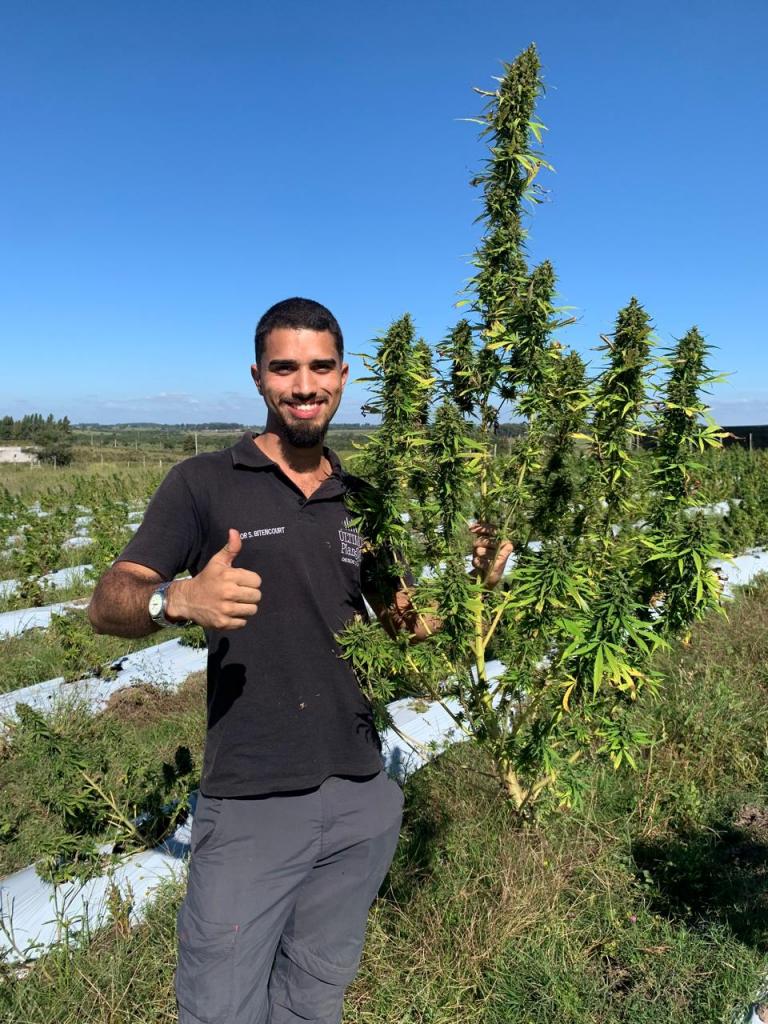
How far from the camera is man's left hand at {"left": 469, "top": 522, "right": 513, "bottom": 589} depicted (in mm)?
2143

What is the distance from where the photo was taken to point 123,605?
1.63 metres

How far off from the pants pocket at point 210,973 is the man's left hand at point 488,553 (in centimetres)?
125

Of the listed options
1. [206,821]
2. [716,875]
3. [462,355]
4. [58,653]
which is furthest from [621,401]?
[58,653]

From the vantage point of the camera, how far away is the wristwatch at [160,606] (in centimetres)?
157

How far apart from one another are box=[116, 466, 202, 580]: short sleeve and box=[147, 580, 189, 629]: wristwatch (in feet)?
0.55

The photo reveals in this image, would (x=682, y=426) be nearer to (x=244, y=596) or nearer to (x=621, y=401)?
(x=621, y=401)

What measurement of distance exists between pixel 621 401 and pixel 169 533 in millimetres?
1414

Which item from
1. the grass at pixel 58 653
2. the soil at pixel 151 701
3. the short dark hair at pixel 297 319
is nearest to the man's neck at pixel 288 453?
the short dark hair at pixel 297 319

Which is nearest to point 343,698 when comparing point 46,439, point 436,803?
point 436,803

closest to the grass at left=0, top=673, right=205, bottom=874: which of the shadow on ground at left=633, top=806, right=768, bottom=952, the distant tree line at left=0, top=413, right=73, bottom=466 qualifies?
→ the shadow on ground at left=633, top=806, right=768, bottom=952

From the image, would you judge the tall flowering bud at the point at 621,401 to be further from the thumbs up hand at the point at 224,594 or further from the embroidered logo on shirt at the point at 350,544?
the thumbs up hand at the point at 224,594

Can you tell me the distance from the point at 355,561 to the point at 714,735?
9.72 ft

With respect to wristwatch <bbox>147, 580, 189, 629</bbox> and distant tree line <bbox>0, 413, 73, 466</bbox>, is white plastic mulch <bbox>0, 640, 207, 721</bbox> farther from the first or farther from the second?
distant tree line <bbox>0, 413, 73, 466</bbox>

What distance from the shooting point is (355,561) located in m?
2.06
